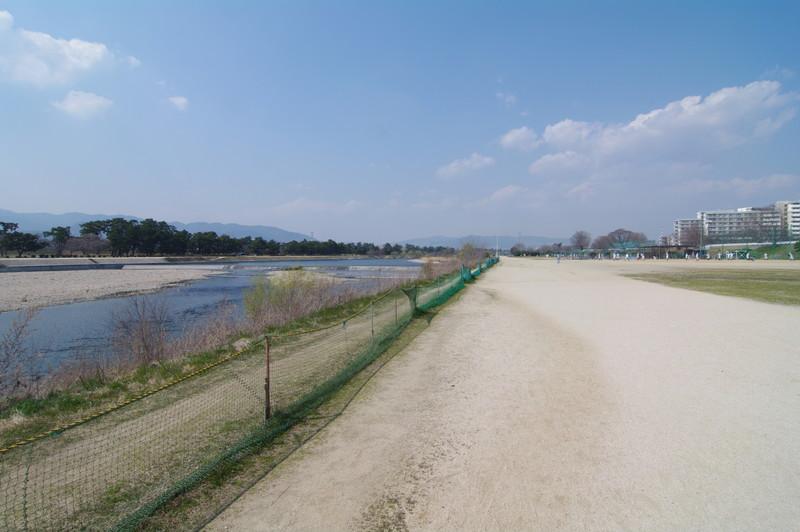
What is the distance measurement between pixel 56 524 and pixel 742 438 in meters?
7.56

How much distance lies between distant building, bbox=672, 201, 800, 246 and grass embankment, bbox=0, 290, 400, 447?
125 m

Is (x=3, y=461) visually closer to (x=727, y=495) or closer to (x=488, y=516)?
(x=488, y=516)

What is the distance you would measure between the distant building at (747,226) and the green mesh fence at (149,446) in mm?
124356

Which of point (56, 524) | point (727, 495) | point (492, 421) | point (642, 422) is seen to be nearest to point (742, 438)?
point (642, 422)

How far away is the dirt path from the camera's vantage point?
389 cm

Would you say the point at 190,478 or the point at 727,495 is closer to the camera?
the point at 727,495

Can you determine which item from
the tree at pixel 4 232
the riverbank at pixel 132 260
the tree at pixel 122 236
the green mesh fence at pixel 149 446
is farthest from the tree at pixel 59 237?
the green mesh fence at pixel 149 446

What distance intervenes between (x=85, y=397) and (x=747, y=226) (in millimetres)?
163435

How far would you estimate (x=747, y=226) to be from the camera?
127875mm

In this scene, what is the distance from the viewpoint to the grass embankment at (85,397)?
6391 millimetres

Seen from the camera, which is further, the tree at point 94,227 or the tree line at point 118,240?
the tree at point 94,227

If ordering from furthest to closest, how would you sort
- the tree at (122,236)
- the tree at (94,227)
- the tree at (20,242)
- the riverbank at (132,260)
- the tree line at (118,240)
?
the tree at (94,227) → the tree at (122,236) → the tree line at (118,240) → the tree at (20,242) → the riverbank at (132,260)

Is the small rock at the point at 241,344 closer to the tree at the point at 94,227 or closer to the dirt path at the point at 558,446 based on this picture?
the dirt path at the point at 558,446

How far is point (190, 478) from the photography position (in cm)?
441
